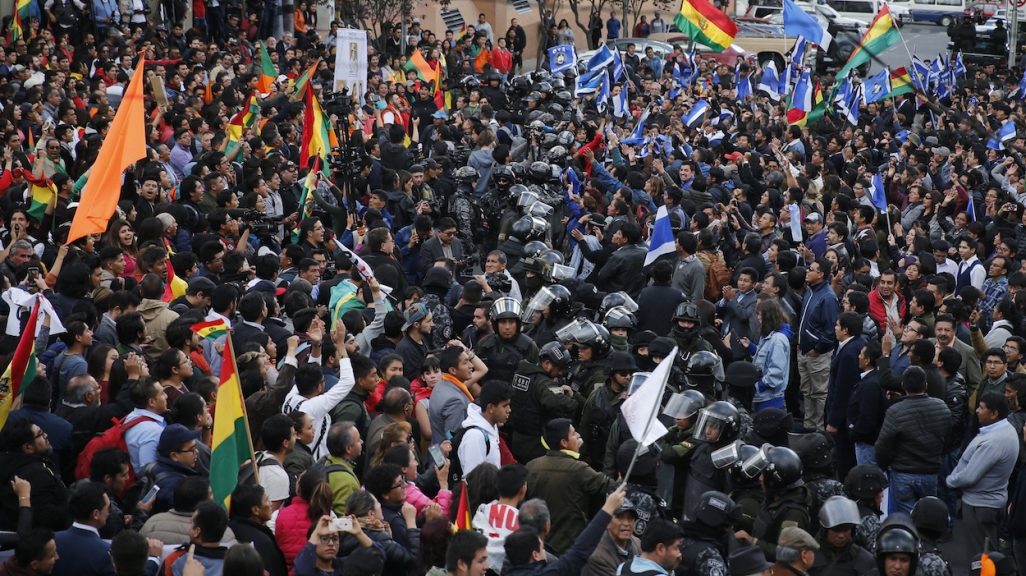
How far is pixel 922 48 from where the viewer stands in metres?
42.9

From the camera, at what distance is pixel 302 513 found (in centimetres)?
616

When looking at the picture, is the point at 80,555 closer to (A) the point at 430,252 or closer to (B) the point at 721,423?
(B) the point at 721,423

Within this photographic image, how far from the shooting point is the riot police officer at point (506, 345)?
8859mm

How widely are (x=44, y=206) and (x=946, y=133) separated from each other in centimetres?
1519

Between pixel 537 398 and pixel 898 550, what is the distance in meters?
2.92

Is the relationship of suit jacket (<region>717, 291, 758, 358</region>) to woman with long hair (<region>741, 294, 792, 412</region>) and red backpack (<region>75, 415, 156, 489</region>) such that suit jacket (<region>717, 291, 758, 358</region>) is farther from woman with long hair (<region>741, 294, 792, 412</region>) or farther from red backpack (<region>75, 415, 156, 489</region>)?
red backpack (<region>75, 415, 156, 489</region>)

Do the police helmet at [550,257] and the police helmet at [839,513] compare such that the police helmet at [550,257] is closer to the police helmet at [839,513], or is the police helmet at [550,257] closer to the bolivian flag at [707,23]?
the police helmet at [839,513]

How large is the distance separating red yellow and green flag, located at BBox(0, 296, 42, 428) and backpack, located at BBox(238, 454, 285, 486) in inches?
58.0

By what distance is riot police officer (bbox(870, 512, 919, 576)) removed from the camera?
6.04 meters

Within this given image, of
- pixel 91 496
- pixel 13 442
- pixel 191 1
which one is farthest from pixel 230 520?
pixel 191 1

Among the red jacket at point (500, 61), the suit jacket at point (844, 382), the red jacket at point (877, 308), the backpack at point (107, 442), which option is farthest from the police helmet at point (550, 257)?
the red jacket at point (500, 61)

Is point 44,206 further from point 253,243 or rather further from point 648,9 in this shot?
point 648,9

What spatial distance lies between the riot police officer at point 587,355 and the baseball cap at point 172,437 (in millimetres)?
3030

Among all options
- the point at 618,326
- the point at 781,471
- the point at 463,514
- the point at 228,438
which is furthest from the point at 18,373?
the point at 781,471
